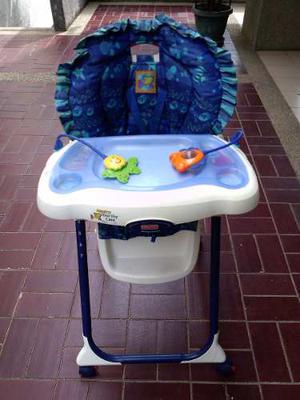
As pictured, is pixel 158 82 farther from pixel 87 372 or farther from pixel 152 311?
pixel 87 372

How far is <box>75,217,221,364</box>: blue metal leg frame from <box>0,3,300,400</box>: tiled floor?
0.11m

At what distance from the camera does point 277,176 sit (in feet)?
8.27

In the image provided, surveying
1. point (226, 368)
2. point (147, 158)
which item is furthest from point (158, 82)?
point (226, 368)

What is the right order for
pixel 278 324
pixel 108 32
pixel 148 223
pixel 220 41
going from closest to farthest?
1. pixel 148 223
2. pixel 108 32
3. pixel 278 324
4. pixel 220 41

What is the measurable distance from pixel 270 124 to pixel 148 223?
2356mm

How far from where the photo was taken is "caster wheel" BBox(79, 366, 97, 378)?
1.47 m

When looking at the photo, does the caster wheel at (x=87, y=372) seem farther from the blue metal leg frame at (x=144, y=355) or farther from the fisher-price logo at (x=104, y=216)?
the fisher-price logo at (x=104, y=216)

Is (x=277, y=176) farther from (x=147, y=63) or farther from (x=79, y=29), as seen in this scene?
(x=79, y=29)

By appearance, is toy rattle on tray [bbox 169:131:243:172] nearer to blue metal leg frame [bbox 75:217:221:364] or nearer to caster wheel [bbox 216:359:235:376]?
blue metal leg frame [bbox 75:217:221:364]

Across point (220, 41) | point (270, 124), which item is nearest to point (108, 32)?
point (270, 124)

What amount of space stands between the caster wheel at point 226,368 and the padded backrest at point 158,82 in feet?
2.69

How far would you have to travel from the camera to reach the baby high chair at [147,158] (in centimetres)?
102

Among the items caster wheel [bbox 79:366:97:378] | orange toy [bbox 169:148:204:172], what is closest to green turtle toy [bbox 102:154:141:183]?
orange toy [bbox 169:148:204:172]

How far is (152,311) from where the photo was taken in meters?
1.72
